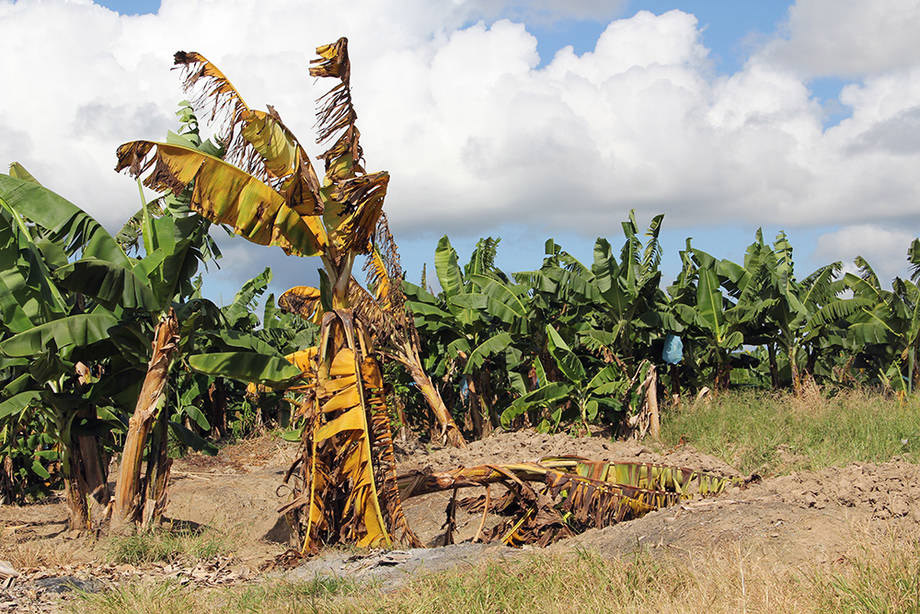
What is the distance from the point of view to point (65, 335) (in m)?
9.15

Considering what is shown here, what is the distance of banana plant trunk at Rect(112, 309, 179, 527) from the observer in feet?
32.5

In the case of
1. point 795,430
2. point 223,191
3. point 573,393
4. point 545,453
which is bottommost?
point 545,453

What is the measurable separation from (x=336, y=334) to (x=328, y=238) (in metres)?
1.03

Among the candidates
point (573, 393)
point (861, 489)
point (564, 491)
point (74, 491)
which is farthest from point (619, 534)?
point (573, 393)

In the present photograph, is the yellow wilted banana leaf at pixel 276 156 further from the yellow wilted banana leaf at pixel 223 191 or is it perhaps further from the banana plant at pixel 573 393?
the banana plant at pixel 573 393

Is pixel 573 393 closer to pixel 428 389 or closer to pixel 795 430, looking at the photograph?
pixel 428 389

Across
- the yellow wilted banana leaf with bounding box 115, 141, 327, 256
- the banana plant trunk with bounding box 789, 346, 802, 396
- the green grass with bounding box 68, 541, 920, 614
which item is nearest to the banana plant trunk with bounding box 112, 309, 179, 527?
the yellow wilted banana leaf with bounding box 115, 141, 327, 256

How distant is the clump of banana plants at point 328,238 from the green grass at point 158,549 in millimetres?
1915

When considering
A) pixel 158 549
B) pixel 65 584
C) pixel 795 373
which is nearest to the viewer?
pixel 65 584

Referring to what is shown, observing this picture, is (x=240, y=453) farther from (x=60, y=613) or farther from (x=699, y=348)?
(x=60, y=613)

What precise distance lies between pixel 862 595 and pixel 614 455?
6.67 meters

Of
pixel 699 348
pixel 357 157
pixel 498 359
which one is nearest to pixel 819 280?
pixel 699 348

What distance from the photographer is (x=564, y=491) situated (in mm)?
8727

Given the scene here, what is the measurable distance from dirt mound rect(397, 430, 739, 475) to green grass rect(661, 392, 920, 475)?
811mm
